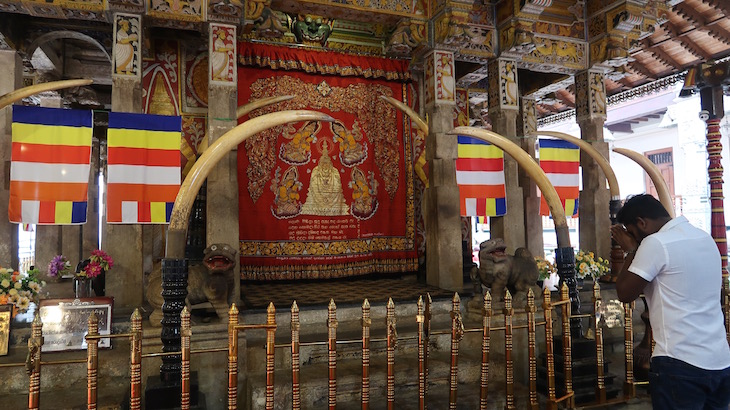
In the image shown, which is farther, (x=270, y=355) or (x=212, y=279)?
(x=212, y=279)

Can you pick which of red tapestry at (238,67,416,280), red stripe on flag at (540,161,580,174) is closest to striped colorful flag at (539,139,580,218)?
red stripe on flag at (540,161,580,174)

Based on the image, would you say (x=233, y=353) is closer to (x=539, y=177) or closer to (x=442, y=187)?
(x=539, y=177)

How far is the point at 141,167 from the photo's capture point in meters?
4.82

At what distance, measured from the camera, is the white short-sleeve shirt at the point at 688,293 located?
206 centimetres

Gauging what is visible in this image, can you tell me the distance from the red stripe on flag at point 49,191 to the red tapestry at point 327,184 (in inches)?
83.6

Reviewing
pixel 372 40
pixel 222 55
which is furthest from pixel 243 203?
pixel 372 40

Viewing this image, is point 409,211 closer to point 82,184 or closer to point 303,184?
point 303,184

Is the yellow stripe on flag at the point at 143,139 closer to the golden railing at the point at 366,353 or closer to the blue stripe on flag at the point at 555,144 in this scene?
the golden railing at the point at 366,353

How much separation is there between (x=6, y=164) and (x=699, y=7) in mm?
9981

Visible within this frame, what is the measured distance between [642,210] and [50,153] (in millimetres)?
5074

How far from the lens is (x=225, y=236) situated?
509cm

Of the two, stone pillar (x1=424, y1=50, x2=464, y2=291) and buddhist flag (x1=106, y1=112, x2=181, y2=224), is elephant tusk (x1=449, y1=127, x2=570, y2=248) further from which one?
buddhist flag (x1=106, y1=112, x2=181, y2=224)

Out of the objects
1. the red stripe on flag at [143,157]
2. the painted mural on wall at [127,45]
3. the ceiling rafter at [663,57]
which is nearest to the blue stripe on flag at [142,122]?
the red stripe on flag at [143,157]

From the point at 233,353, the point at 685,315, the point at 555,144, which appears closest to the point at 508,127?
the point at 555,144
